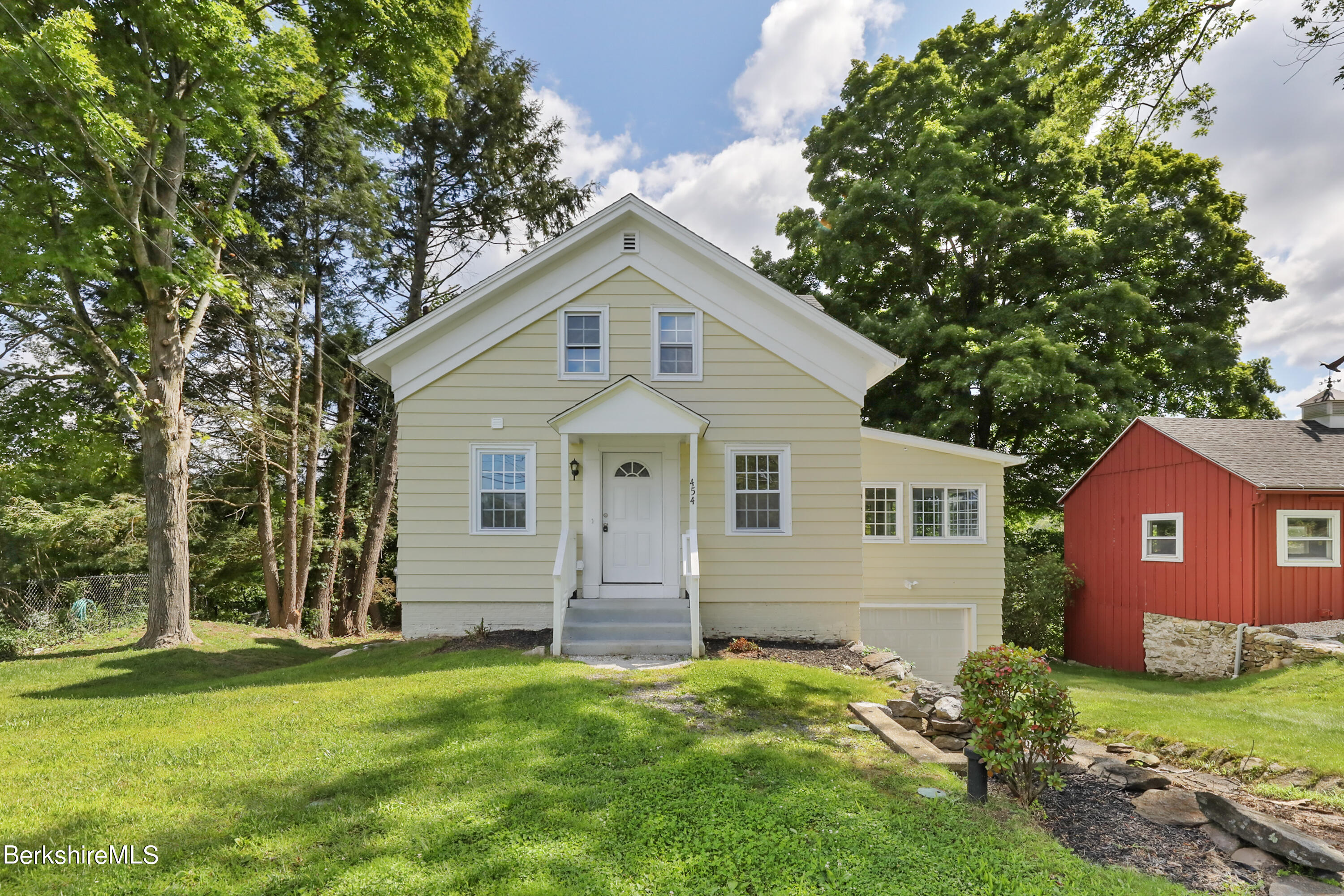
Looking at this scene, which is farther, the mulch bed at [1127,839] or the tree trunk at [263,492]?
the tree trunk at [263,492]

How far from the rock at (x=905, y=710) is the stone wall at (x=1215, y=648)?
319 inches

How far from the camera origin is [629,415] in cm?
875

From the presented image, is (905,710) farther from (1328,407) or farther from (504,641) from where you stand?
(1328,407)

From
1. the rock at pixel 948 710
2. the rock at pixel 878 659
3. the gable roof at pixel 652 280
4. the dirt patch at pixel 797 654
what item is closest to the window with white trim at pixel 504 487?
the gable roof at pixel 652 280

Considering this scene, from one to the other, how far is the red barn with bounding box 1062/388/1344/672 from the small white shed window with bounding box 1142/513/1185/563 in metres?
0.02

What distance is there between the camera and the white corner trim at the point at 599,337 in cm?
965

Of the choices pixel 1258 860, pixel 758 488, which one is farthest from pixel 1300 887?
pixel 758 488

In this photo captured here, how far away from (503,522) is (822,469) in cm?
499

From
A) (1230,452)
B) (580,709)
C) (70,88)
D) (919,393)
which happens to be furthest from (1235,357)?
(70,88)

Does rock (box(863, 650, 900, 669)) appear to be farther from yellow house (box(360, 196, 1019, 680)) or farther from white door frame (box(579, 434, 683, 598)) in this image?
white door frame (box(579, 434, 683, 598))

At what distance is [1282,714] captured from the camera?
23.7 feet

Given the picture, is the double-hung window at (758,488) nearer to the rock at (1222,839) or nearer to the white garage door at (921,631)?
the white garage door at (921,631)

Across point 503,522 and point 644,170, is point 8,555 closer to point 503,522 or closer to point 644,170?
point 503,522

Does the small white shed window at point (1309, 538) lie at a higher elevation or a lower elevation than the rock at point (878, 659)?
higher
